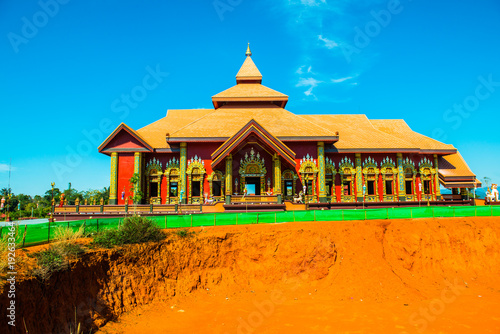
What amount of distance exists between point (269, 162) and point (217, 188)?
5465 mm

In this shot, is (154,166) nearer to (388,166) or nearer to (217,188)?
(217,188)

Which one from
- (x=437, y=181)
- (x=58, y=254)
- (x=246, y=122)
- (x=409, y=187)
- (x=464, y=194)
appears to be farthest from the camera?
(x=464, y=194)

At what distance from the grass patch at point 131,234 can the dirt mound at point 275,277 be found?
0.63 meters

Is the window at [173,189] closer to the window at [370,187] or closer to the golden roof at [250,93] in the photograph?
the golden roof at [250,93]

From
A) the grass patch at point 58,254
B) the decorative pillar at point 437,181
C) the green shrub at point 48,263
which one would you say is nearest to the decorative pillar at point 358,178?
the decorative pillar at point 437,181

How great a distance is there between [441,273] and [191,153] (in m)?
21.8

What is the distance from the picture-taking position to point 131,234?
16.5m

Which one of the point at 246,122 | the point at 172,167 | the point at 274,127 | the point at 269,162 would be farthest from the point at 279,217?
the point at 172,167

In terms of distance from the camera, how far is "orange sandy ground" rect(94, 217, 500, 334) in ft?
42.4

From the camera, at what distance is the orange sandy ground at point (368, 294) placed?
42.4 feet

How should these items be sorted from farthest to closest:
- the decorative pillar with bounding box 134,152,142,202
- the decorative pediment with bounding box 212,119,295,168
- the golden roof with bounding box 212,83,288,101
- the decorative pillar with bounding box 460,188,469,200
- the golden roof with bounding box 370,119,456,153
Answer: the golden roof with bounding box 212,83,288,101, the golden roof with bounding box 370,119,456,153, the decorative pillar with bounding box 460,188,469,200, the decorative pillar with bounding box 134,152,142,202, the decorative pediment with bounding box 212,119,295,168

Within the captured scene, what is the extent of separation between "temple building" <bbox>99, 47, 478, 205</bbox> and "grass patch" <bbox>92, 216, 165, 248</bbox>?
10.2 metres

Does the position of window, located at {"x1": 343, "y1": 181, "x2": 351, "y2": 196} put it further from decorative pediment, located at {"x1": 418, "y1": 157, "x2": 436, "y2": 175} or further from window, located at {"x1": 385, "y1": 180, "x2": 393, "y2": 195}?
decorative pediment, located at {"x1": 418, "y1": 157, "x2": 436, "y2": 175}

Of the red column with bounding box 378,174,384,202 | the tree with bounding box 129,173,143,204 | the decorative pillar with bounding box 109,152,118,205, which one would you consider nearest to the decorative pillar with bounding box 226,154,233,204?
the tree with bounding box 129,173,143,204
